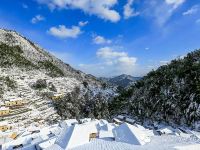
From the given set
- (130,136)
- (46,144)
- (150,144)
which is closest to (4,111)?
(46,144)

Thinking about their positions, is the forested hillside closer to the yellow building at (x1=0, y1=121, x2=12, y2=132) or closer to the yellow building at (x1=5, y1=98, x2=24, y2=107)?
A: the yellow building at (x1=5, y1=98, x2=24, y2=107)

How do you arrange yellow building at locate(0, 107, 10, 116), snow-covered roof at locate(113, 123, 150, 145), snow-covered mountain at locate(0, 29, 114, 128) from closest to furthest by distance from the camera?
snow-covered roof at locate(113, 123, 150, 145) < snow-covered mountain at locate(0, 29, 114, 128) < yellow building at locate(0, 107, 10, 116)

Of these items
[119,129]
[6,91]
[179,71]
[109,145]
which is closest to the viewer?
[109,145]

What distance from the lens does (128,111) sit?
286 ft

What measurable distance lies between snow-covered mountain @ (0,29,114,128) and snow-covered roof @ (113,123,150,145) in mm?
46799

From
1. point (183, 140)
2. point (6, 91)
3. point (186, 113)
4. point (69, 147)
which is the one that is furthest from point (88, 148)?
point (6, 91)

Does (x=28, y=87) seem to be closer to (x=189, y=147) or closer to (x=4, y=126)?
(x=4, y=126)

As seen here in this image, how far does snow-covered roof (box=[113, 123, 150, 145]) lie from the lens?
3156cm

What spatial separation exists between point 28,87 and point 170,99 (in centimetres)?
6513

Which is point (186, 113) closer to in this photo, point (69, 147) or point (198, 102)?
point (198, 102)

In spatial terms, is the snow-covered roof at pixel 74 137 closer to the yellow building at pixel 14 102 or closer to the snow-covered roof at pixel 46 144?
the snow-covered roof at pixel 46 144

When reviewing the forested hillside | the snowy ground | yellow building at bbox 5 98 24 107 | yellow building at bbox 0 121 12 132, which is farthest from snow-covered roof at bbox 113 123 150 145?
yellow building at bbox 5 98 24 107

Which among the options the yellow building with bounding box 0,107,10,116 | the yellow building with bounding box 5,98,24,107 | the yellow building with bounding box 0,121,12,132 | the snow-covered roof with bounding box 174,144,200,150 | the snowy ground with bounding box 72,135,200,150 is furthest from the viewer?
the yellow building with bounding box 5,98,24,107

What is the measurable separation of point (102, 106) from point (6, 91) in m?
40.5
